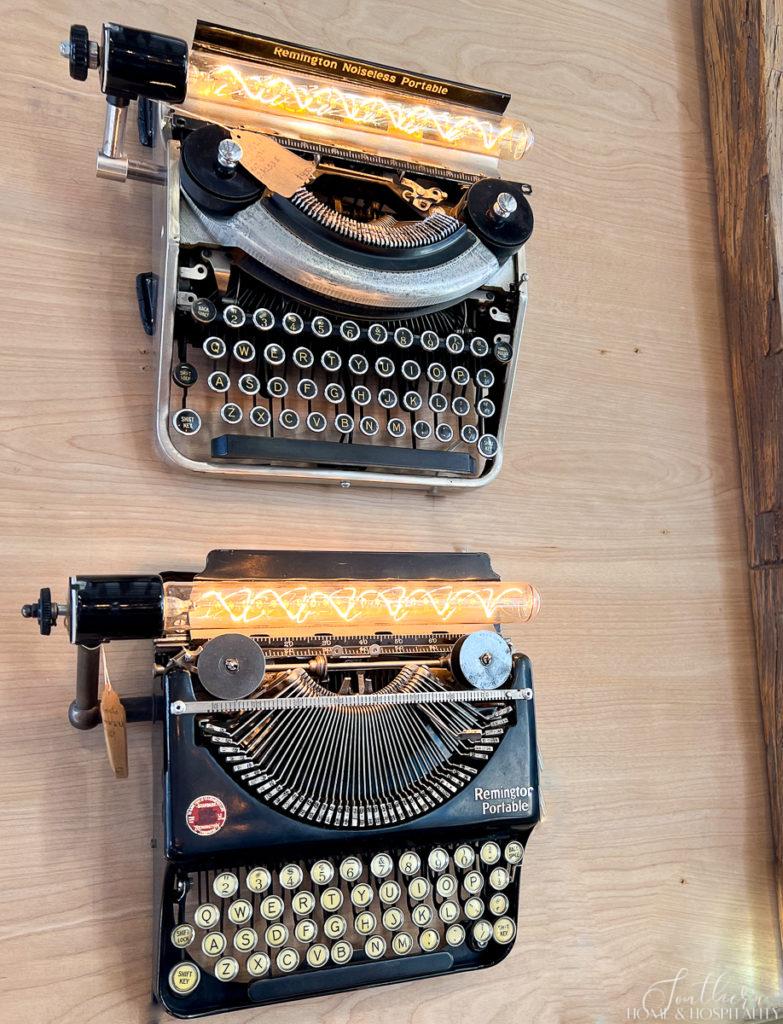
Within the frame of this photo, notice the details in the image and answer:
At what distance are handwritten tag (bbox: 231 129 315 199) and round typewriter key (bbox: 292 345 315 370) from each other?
0.24 metres

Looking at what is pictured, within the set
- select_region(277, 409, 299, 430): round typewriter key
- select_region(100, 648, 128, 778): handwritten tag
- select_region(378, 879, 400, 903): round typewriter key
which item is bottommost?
select_region(378, 879, 400, 903): round typewriter key

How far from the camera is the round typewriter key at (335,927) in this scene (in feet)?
4.16

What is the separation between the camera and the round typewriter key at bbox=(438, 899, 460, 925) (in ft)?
4.33

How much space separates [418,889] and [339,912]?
0.13 metres

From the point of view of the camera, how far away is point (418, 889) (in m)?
1.29

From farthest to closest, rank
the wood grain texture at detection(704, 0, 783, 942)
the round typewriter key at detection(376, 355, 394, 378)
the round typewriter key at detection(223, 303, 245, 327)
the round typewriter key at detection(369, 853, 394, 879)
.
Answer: the wood grain texture at detection(704, 0, 783, 942)
the round typewriter key at detection(376, 355, 394, 378)
the round typewriter key at detection(223, 303, 245, 327)
the round typewriter key at detection(369, 853, 394, 879)

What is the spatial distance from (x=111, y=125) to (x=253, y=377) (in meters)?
0.46

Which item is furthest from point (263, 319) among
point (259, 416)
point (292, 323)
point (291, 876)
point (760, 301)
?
point (760, 301)

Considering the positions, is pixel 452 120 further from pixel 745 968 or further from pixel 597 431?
pixel 745 968

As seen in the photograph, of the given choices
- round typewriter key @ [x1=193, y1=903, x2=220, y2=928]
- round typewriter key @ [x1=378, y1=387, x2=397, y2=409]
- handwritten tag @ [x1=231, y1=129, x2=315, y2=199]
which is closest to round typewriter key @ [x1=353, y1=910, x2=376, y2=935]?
round typewriter key @ [x1=193, y1=903, x2=220, y2=928]

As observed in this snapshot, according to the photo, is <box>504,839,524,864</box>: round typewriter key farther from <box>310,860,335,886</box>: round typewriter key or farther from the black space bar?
the black space bar

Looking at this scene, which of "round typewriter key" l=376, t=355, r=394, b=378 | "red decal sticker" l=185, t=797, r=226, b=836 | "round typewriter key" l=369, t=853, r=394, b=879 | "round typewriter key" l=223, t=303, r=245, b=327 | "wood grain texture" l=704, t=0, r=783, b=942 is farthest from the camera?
"wood grain texture" l=704, t=0, r=783, b=942

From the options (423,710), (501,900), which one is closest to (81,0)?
(423,710)

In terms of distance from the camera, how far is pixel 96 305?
1526mm
